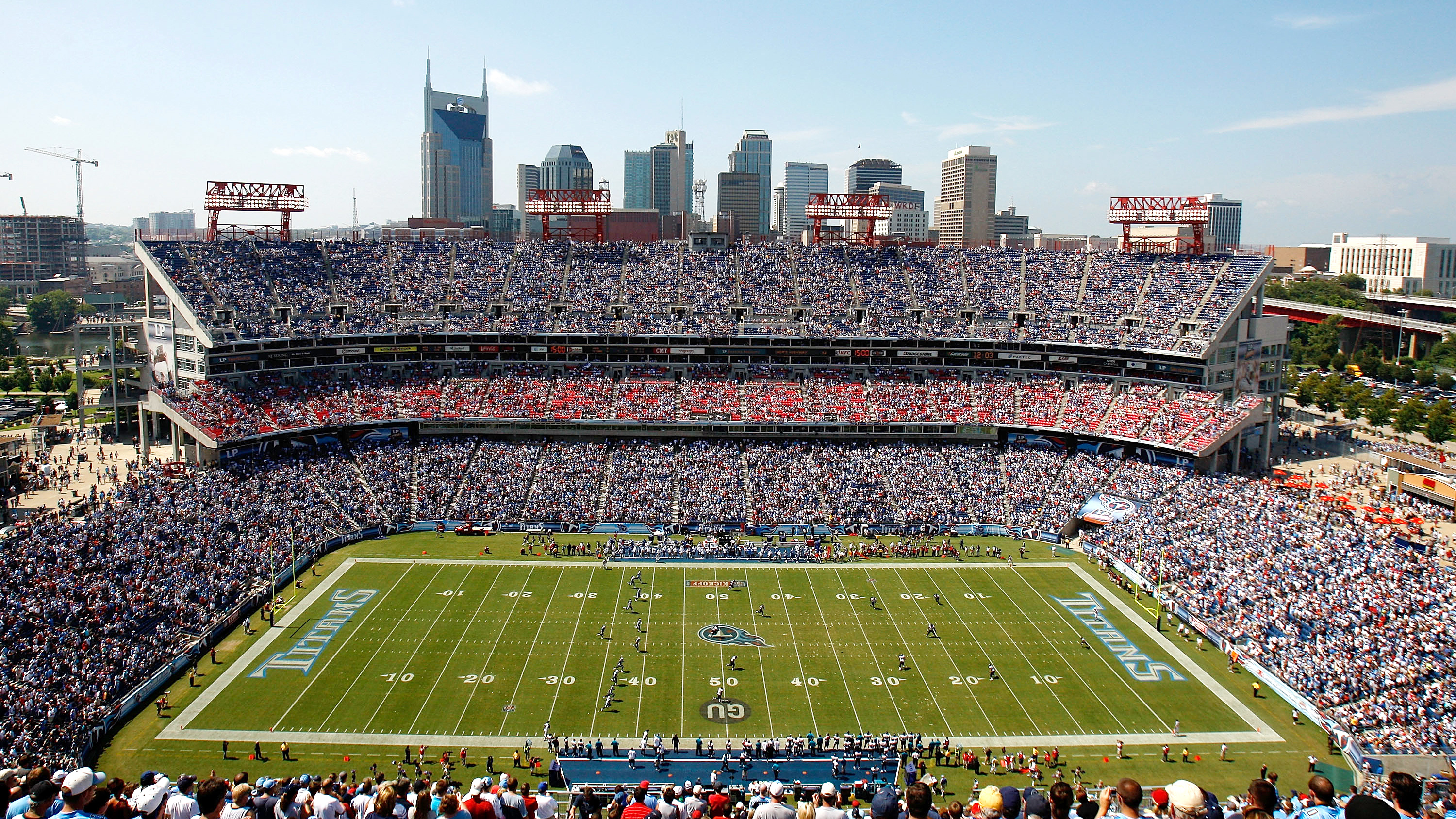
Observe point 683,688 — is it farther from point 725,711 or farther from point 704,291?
point 704,291

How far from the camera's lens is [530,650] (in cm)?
3847

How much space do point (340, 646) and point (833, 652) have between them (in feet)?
67.2

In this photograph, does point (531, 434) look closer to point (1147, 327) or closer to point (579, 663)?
point (579, 663)

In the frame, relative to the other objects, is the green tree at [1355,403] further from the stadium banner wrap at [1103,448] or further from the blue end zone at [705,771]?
the blue end zone at [705,771]

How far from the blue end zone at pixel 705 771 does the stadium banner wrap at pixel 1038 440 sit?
3683 centimetres

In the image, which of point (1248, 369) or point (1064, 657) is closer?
point (1064, 657)

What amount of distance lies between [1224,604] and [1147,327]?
30012 millimetres

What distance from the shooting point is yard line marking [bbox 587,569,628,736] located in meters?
32.8

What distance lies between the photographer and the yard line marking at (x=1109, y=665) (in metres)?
33.9

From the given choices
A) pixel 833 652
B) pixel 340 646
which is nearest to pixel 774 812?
pixel 833 652

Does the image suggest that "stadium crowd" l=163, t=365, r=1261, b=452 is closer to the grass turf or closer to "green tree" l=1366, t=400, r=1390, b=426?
the grass turf

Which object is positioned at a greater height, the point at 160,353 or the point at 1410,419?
the point at 160,353

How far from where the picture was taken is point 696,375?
6812cm

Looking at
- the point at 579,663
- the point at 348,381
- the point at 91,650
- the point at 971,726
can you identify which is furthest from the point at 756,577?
the point at 348,381
